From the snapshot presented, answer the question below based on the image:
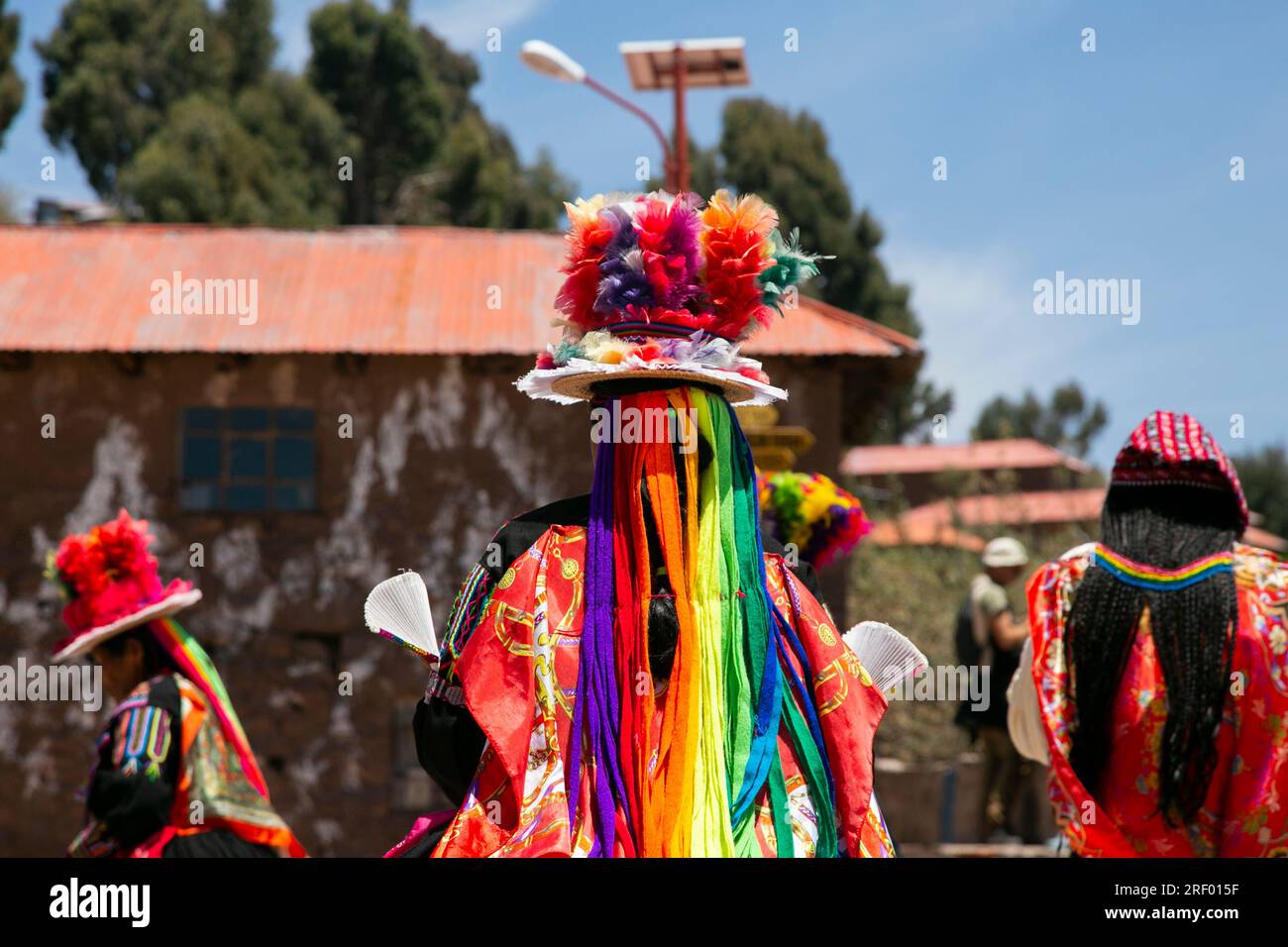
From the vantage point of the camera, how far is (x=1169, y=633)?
3.58 m

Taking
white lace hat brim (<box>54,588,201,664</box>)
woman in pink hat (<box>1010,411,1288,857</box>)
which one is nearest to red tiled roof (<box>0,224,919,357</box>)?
white lace hat brim (<box>54,588,201,664</box>)

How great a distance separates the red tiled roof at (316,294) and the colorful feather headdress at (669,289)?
10.1 metres

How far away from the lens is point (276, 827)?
509 centimetres

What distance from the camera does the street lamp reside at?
12.4 metres

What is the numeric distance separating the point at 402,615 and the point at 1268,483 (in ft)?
148

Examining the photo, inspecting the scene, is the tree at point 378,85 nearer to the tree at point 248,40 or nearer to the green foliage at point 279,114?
the green foliage at point 279,114

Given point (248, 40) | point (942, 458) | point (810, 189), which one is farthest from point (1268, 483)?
point (248, 40)

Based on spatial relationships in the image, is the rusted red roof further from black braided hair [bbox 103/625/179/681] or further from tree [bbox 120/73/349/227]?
black braided hair [bbox 103/625/179/681]

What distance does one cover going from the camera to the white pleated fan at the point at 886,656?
10.2 feet

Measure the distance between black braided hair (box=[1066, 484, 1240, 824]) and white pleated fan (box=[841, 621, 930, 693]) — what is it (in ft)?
2.24

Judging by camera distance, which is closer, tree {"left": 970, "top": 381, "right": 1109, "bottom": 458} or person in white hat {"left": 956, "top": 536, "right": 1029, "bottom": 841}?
person in white hat {"left": 956, "top": 536, "right": 1029, "bottom": 841}

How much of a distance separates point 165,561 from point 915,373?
7.10 metres
